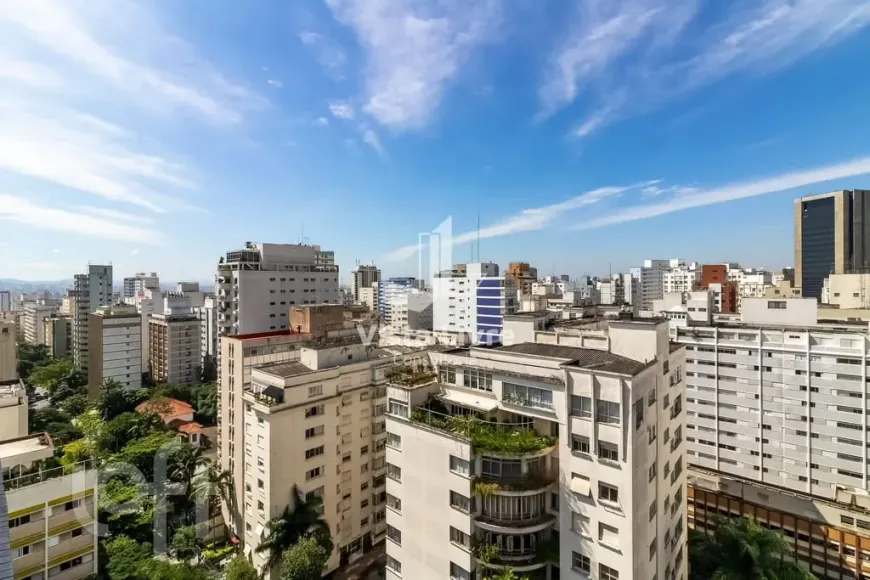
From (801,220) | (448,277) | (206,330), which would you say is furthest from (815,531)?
(801,220)

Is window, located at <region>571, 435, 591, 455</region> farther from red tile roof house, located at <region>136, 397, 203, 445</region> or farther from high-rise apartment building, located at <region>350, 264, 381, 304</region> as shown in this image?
high-rise apartment building, located at <region>350, 264, 381, 304</region>

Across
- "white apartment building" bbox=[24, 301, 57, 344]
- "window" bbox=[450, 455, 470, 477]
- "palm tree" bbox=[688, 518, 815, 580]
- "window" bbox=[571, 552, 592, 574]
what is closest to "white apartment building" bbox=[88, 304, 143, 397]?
"white apartment building" bbox=[24, 301, 57, 344]

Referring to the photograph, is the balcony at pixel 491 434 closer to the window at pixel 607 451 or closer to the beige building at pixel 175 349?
the window at pixel 607 451

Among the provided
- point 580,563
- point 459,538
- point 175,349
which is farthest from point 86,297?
point 580,563

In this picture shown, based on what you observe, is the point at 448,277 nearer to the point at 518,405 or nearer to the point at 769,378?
the point at 769,378

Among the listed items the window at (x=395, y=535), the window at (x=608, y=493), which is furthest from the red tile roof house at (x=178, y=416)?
the window at (x=608, y=493)

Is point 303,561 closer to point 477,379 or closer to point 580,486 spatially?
point 477,379
